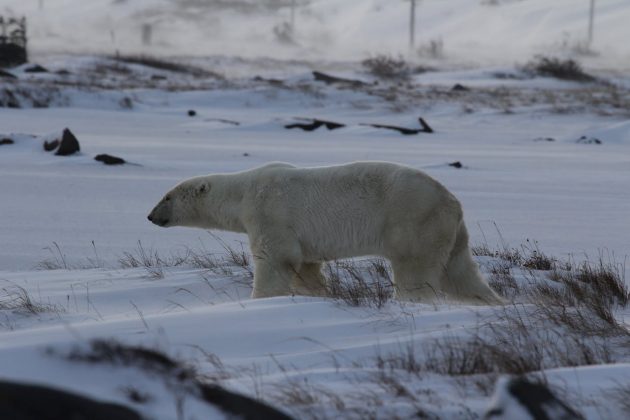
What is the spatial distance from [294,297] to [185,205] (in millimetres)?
1823

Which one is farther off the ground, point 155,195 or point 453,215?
point 453,215

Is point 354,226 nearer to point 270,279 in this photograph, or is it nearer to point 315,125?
point 270,279

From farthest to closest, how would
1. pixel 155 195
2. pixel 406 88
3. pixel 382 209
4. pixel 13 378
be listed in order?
pixel 406 88, pixel 155 195, pixel 382 209, pixel 13 378

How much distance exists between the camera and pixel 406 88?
34656mm

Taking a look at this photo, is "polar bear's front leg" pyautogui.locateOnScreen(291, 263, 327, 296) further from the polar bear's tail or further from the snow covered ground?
the polar bear's tail

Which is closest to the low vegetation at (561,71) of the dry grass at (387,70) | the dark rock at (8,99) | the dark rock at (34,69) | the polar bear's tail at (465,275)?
the dry grass at (387,70)

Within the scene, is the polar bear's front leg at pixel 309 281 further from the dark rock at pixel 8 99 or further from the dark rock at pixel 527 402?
the dark rock at pixel 8 99

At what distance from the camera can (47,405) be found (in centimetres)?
215

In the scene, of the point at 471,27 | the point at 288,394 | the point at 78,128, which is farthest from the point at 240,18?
the point at 288,394

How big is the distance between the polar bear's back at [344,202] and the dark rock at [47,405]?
3.26 m

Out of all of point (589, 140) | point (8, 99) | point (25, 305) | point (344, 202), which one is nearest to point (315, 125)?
point (589, 140)

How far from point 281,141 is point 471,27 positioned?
8527cm

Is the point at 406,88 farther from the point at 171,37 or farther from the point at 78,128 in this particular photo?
the point at 171,37

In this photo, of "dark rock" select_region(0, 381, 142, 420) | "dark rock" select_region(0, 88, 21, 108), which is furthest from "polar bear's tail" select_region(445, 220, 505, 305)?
"dark rock" select_region(0, 88, 21, 108)
